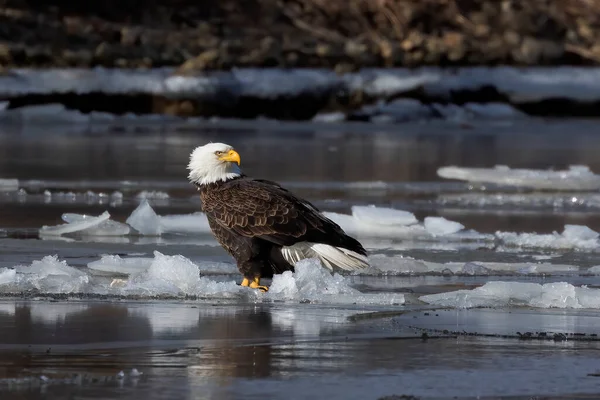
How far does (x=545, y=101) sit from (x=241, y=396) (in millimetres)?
27773

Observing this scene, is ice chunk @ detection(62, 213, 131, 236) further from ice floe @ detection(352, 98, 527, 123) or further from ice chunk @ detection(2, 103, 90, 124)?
ice floe @ detection(352, 98, 527, 123)

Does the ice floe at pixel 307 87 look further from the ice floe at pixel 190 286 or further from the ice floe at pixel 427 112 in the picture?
the ice floe at pixel 190 286

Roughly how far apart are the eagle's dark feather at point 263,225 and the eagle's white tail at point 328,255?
4 cm

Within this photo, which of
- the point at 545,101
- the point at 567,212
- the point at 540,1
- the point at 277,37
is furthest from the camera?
A: the point at 540,1

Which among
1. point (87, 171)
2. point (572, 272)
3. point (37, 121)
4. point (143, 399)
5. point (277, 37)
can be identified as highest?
point (277, 37)

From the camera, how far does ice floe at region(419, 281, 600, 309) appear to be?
788 cm

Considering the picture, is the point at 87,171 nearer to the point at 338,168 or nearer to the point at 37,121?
the point at 338,168

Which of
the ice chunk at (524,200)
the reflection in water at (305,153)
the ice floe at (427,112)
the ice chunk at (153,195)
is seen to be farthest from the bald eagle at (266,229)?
the ice floe at (427,112)

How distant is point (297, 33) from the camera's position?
36812 millimetres

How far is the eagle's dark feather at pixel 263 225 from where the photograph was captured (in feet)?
27.9

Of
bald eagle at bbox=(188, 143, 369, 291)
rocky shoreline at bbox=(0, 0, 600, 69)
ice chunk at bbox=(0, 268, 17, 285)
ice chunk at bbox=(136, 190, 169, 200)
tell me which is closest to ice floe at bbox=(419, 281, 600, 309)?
bald eagle at bbox=(188, 143, 369, 291)

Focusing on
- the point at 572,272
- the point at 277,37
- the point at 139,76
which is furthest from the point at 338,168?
the point at 277,37

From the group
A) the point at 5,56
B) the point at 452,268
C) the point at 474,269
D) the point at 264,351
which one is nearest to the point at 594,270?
the point at 474,269

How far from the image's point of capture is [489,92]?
3253cm
